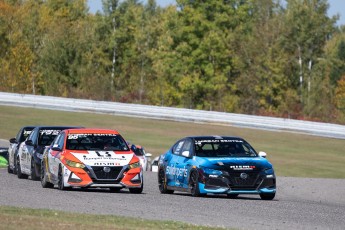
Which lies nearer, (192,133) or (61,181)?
(61,181)

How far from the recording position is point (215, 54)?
314 ft

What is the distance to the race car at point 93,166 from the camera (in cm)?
2286

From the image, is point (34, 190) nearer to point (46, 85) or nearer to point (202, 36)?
point (202, 36)

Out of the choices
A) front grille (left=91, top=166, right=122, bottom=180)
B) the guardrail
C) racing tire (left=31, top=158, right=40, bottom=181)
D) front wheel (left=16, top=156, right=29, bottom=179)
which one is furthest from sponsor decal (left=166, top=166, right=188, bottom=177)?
the guardrail

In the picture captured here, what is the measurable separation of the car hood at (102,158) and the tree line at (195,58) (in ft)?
188

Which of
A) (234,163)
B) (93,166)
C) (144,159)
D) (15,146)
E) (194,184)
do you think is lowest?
(144,159)

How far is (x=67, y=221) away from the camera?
49.4ft

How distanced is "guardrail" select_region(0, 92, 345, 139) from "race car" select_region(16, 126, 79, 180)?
2767cm

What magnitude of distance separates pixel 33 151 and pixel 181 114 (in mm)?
32404

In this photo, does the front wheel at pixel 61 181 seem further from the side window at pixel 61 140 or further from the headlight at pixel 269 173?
the headlight at pixel 269 173

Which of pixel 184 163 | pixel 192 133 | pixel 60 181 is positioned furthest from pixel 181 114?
pixel 60 181

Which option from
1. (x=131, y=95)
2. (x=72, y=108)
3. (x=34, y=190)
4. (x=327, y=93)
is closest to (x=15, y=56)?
(x=131, y=95)

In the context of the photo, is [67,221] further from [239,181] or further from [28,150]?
[28,150]

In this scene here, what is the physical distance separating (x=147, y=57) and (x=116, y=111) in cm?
4988
